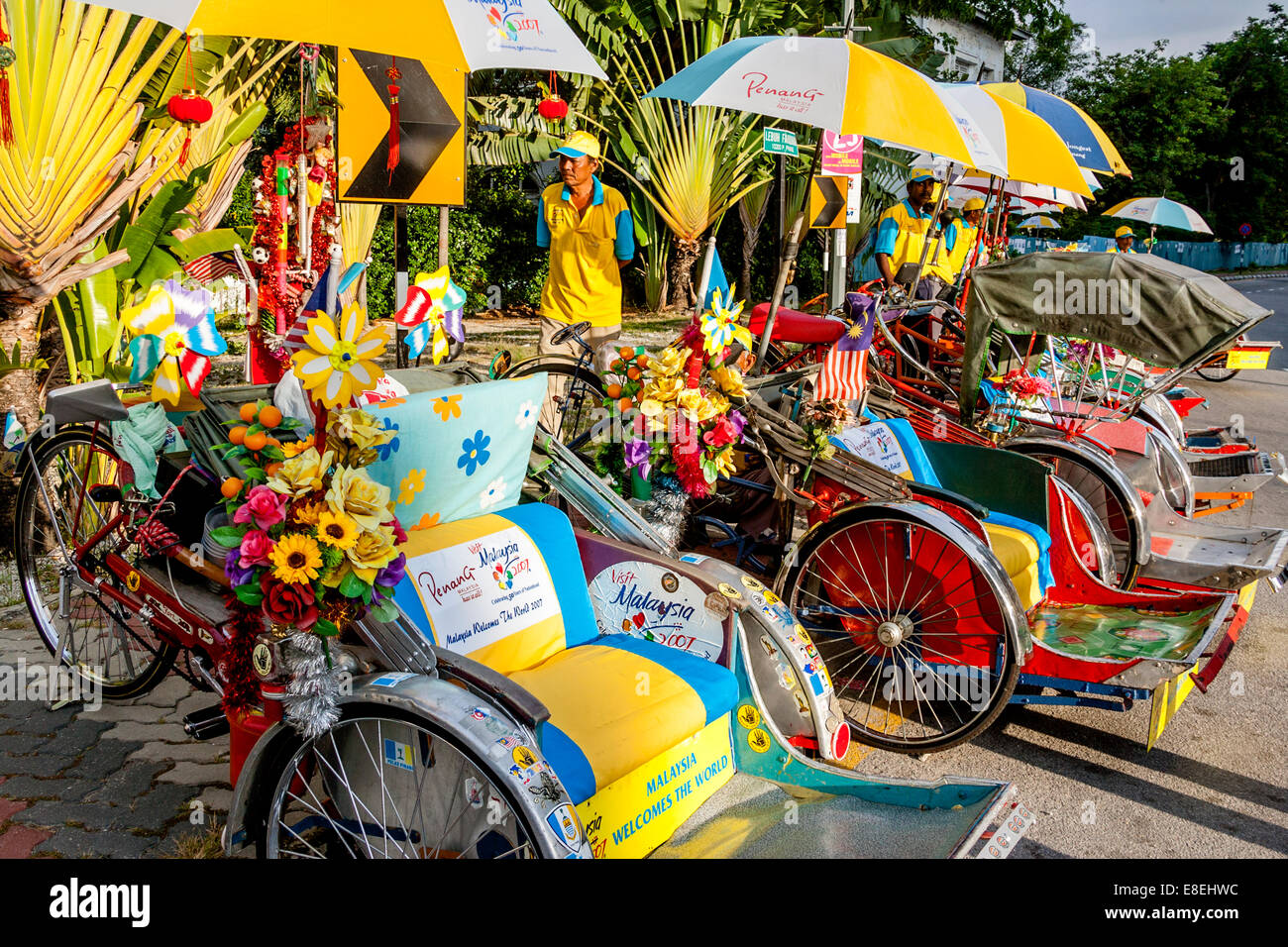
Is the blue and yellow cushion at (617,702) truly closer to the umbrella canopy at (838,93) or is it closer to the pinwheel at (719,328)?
the pinwheel at (719,328)

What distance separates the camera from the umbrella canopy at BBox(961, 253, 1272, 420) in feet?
15.3

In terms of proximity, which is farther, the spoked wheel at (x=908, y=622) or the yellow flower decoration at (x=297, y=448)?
the spoked wheel at (x=908, y=622)

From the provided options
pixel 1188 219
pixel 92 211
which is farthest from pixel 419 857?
pixel 1188 219

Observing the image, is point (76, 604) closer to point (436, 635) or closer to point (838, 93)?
point (436, 635)

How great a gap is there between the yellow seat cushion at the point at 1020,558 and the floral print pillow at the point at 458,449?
235cm

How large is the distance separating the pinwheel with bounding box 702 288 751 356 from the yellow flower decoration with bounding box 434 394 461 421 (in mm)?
1537

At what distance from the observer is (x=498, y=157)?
1275 cm

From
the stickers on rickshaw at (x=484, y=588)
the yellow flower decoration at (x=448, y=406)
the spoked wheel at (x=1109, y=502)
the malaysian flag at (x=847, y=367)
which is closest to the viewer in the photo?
the stickers on rickshaw at (x=484, y=588)

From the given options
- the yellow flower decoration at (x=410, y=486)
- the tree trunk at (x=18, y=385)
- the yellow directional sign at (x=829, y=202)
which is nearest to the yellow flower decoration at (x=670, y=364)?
the yellow flower decoration at (x=410, y=486)

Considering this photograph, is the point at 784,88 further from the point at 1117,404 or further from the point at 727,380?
the point at 1117,404

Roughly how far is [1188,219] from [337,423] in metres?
16.9

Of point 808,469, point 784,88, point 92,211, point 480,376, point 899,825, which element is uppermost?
point 784,88

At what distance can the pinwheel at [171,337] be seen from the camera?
10.1 ft

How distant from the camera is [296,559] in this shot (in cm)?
224
